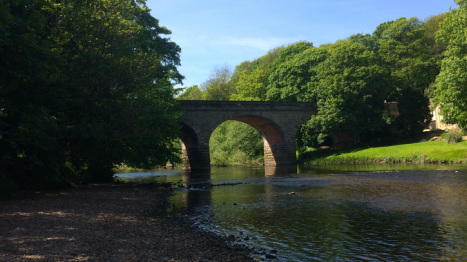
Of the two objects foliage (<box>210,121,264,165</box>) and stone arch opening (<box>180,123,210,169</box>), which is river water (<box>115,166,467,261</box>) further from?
foliage (<box>210,121,264,165</box>)

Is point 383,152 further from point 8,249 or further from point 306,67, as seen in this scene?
point 8,249

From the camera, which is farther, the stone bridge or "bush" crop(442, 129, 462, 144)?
the stone bridge

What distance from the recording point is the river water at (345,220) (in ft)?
35.9

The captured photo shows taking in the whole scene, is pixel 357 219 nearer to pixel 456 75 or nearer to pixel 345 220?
pixel 345 220

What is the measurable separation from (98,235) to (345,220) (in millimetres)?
8960

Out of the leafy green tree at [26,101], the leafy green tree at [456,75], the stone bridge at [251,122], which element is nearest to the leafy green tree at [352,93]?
the stone bridge at [251,122]

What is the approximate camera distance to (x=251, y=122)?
58719mm

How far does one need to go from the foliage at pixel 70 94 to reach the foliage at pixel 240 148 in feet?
107

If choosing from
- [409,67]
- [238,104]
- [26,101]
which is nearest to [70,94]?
[26,101]

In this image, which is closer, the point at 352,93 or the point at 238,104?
the point at 352,93

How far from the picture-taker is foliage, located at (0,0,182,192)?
59.4ft

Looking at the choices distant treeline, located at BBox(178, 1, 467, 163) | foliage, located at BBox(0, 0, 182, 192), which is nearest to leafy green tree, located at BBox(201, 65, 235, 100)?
distant treeline, located at BBox(178, 1, 467, 163)

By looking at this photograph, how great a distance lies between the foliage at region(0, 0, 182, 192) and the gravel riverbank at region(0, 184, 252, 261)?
3542 millimetres

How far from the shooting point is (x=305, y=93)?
198ft
